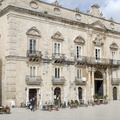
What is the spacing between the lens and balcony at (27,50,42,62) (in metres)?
26.9

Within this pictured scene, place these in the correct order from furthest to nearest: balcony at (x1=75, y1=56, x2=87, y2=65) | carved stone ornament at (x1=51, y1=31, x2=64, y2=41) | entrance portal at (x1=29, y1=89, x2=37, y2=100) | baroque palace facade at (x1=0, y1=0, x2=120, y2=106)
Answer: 1. balcony at (x1=75, y1=56, x2=87, y2=65)
2. carved stone ornament at (x1=51, y1=31, x2=64, y2=41)
3. entrance portal at (x1=29, y1=89, x2=37, y2=100)
4. baroque palace facade at (x1=0, y1=0, x2=120, y2=106)

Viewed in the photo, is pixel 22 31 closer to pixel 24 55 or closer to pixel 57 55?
pixel 24 55

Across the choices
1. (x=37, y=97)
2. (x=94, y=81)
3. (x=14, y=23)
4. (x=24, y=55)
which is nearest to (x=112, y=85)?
(x=94, y=81)

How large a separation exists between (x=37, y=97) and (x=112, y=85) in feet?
43.5

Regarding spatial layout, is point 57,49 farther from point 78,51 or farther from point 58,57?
point 78,51

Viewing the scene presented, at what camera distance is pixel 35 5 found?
93.6 ft

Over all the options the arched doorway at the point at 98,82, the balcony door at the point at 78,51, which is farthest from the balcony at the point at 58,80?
the arched doorway at the point at 98,82

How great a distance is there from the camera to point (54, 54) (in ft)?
96.1

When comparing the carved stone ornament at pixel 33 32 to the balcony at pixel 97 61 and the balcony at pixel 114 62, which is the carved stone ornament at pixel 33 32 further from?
the balcony at pixel 114 62

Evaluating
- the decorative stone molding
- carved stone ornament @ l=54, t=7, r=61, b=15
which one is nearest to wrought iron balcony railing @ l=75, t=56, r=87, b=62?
the decorative stone molding

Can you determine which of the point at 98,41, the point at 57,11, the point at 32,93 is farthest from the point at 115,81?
the point at 32,93

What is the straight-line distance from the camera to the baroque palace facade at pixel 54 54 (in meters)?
26.0

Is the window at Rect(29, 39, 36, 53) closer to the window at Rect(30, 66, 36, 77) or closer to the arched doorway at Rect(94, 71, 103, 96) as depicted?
the window at Rect(30, 66, 36, 77)

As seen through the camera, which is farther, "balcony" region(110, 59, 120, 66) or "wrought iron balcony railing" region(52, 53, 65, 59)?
"balcony" region(110, 59, 120, 66)
